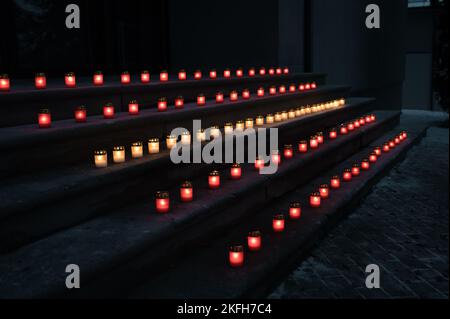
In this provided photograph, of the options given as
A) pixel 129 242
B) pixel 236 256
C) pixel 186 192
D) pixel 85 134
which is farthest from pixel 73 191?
pixel 236 256

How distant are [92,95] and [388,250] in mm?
3311

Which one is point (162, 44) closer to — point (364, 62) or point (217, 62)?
point (217, 62)

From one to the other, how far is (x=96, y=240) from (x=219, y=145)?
212 centimetres

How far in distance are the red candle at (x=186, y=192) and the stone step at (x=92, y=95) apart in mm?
1458

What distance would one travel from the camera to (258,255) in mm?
3734

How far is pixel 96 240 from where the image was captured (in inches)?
119

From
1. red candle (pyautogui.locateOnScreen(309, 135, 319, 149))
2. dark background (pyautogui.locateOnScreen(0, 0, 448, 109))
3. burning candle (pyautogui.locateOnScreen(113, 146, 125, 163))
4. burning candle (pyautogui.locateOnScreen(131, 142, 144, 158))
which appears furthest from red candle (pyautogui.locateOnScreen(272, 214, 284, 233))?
dark background (pyautogui.locateOnScreen(0, 0, 448, 109))

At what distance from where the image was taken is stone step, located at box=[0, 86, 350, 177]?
3.42 meters

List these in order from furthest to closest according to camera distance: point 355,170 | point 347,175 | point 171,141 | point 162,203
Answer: point 355,170 → point 347,175 → point 171,141 → point 162,203

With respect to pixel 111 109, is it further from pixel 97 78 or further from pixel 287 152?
pixel 287 152

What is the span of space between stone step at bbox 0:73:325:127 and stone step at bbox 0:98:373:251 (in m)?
0.69

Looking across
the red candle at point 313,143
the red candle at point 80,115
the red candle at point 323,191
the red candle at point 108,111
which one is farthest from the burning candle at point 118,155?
the red candle at point 313,143

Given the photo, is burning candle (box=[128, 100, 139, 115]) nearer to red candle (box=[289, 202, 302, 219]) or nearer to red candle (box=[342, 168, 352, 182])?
red candle (box=[289, 202, 302, 219])
